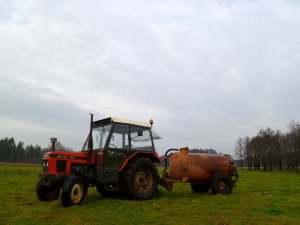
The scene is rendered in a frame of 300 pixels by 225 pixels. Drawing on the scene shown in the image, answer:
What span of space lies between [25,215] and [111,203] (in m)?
2.72

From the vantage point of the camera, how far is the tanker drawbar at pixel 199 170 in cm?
1399

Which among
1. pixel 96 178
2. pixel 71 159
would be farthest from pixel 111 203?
pixel 71 159

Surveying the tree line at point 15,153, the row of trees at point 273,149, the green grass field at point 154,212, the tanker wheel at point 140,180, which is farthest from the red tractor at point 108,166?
the tree line at point 15,153

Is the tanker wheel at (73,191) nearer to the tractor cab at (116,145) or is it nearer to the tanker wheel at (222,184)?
the tractor cab at (116,145)

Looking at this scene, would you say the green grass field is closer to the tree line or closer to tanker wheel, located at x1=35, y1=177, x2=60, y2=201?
tanker wheel, located at x1=35, y1=177, x2=60, y2=201

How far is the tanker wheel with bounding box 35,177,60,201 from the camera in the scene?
11.3m

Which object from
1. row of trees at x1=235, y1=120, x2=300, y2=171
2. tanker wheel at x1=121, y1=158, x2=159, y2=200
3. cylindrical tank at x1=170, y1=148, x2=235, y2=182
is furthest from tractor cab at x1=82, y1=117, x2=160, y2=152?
row of trees at x1=235, y1=120, x2=300, y2=171

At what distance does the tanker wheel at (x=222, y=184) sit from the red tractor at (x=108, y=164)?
2873mm

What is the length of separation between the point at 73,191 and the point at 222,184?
6.70 metres

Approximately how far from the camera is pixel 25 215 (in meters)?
8.83

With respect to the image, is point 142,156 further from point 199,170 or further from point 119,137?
point 199,170

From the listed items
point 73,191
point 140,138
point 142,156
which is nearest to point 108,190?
point 142,156

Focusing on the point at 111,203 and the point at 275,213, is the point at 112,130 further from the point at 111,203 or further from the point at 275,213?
the point at 275,213

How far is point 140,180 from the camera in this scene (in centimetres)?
1188
